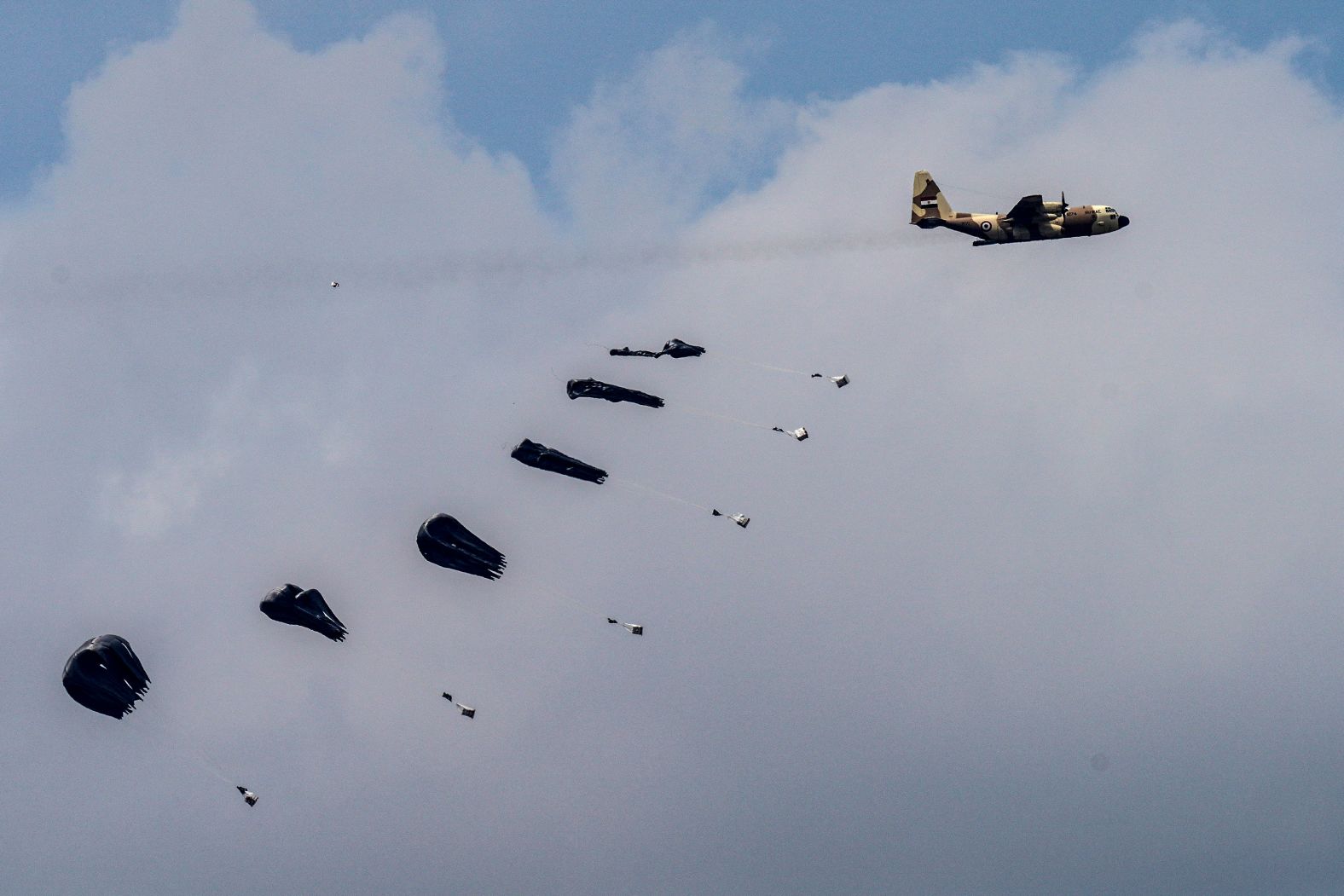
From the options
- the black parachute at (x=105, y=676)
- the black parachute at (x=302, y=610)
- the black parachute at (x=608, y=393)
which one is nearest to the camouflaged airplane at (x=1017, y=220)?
the black parachute at (x=608, y=393)

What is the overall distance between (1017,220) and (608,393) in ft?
147

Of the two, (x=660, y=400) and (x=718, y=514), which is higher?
(x=660, y=400)

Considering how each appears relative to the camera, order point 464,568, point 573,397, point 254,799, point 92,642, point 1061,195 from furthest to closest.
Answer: point 1061,195, point 573,397, point 464,568, point 92,642, point 254,799

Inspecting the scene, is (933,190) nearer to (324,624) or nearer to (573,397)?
(573,397)

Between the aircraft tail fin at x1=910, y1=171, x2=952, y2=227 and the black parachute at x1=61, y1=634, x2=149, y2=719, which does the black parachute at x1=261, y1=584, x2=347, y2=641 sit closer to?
the black parachute at x1=61, y1=634, x2=149, y2=719

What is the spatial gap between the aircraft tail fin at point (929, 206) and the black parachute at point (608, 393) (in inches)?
1448

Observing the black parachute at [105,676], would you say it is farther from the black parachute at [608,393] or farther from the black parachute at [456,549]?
the black parachute at [608,393]

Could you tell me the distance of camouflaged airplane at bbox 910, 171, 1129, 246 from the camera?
13675 centimetres

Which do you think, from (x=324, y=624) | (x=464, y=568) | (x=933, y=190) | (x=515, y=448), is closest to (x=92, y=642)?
(x=324, y=624)

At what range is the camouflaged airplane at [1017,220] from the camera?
137 m

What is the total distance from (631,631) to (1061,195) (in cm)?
6441

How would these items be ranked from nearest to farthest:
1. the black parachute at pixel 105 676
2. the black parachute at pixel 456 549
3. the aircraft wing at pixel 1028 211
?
the black parachute at pixel 105 676 < the black parachute at pixel 456 549 < the aircraft wing at pixel 1028 211

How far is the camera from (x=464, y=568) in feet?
375

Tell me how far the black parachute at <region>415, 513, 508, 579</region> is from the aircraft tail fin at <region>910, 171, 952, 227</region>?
181 ft
